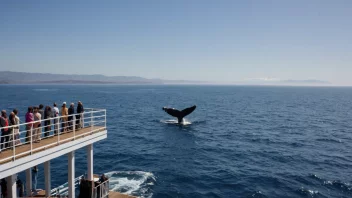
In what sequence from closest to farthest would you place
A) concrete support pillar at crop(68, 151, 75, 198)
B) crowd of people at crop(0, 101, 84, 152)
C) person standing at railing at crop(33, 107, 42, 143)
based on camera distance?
crowd of people at crop(0, 101, 84, 152), person standing at railing at crop(33, 107, 42, 143), concrete support pillar at crop(68, 151, 75, 198)

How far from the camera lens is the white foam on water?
25.4 metres

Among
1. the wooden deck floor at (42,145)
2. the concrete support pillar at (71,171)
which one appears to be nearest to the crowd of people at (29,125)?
the wooden deck floor at (42,145)

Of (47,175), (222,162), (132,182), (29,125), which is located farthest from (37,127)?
(222,162)

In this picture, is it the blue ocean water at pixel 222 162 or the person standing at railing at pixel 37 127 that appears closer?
the person standing at railing at pixel 37 127

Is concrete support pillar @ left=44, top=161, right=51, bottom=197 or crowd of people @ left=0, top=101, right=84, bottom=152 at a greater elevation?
crowd of people @ left=0, top=101, right=84, bottom=152

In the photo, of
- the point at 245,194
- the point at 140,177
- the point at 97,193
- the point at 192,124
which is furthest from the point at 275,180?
the point at 192,124

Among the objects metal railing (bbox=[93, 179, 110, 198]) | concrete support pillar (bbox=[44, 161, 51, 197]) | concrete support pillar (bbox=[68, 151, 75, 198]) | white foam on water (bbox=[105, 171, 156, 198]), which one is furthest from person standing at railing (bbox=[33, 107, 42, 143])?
white foam on water (bbox=[105, 171, 156, 198])

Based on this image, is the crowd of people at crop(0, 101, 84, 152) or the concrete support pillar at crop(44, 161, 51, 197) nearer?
the crowd of people at crop(0, 101, 84, 152)

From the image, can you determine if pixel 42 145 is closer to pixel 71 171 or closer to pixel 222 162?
pixel 71 171

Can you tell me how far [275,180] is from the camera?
95.5ft

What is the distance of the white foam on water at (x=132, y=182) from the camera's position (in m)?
25.4

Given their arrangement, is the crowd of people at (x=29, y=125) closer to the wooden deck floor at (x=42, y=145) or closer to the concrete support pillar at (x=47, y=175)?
the wooden deck floor at (x=42, y=145)

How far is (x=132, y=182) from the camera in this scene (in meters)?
27.9

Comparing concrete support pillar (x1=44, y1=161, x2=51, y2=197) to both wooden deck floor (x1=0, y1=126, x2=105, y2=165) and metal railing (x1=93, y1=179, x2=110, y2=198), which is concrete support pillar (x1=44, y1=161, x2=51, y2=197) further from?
metal railing (x1=93, y1=179, x2=110, y2=198)
